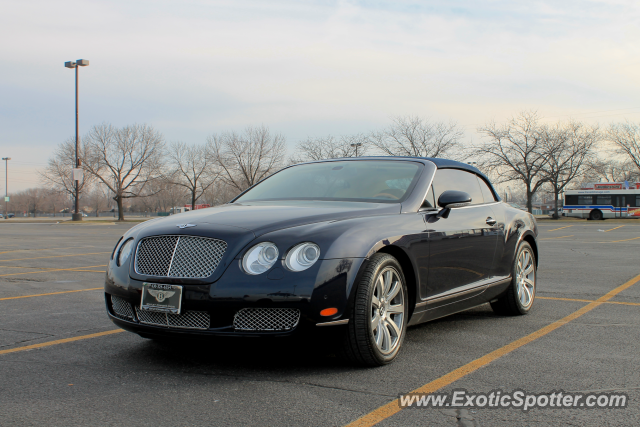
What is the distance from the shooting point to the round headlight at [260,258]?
3.50 m

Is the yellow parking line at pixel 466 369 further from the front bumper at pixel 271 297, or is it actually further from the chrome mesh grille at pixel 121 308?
the chrome mesh grille at pixel 121 308

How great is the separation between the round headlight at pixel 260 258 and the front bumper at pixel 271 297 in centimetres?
5

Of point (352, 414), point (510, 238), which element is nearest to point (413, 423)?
point (352, 414)

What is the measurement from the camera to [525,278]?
611cm

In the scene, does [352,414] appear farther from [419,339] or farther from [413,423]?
[419,339]

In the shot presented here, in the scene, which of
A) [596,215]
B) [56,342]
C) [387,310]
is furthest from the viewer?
[596,215]

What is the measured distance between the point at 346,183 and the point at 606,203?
47339mm

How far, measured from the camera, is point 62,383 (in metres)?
3.48

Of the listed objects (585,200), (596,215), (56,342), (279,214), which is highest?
(585,200)

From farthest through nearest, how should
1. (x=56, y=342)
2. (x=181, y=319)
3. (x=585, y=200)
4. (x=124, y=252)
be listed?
1. (x=585, y=200)
2. (x=56, y=342)
3. (x=124, y=252)
4. (x=181, y=319)

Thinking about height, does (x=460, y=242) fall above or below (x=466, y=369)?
above

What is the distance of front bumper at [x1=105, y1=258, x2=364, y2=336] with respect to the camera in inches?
135

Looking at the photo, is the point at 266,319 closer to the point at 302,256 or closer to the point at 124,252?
the point at 302,256

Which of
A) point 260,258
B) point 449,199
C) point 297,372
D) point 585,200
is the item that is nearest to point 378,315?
point 297,372
